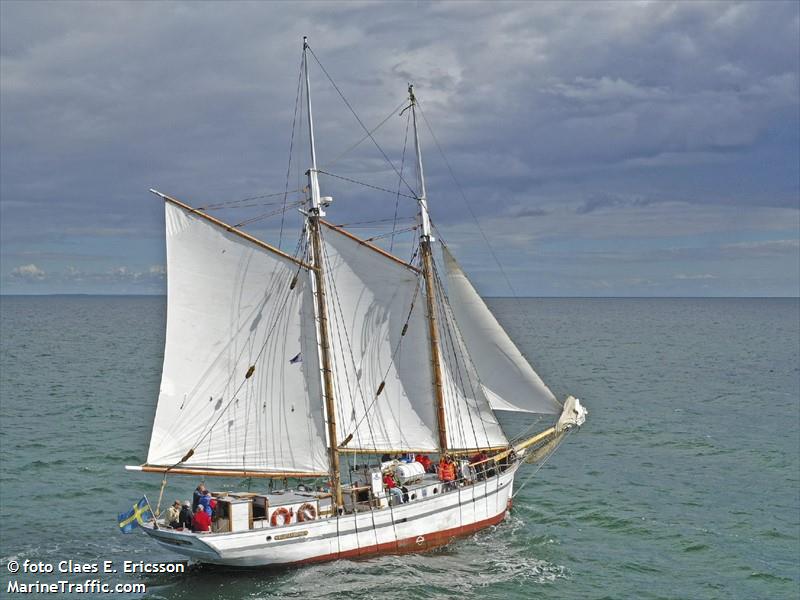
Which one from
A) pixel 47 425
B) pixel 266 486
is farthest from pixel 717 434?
pixel 47 425

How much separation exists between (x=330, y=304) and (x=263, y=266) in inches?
183

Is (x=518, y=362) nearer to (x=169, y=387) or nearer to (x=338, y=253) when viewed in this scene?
(x=338, y=253)

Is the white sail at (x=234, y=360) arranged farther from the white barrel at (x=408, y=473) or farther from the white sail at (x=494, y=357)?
the white sail at (x=494, y=357)

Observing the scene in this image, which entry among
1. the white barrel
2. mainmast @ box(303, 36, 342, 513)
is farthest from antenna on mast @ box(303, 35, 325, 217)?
the white barrel

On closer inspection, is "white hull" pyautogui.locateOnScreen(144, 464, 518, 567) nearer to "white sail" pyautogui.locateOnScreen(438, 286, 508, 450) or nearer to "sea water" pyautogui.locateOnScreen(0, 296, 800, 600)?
"sea water" pyautogui.locateOnScreen(0, 296, 800, 600)

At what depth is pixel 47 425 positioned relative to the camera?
60.3m

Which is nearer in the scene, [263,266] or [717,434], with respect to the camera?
[263,266]

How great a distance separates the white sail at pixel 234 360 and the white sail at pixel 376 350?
3.10m

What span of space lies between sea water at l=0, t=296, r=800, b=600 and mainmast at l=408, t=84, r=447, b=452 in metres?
6.09

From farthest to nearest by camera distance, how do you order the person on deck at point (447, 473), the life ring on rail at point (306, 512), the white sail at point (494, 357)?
the white sail at point (494, 357)
the person on deck at point (447, 473)
the life ring on rail at point (306, 512)

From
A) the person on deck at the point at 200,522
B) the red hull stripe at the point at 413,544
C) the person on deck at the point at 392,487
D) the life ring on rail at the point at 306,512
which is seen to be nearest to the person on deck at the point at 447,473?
the red hull stripe at the point at 413,544

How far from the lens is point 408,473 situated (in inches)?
1476

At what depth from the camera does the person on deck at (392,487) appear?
3603cm

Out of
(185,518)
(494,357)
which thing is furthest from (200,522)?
(494,357)
